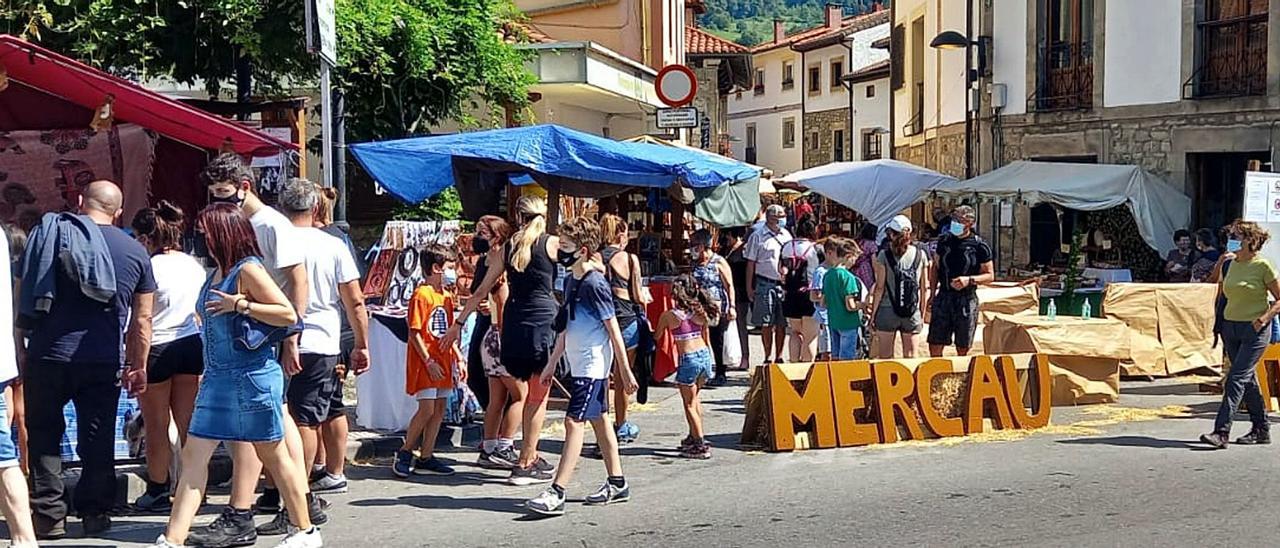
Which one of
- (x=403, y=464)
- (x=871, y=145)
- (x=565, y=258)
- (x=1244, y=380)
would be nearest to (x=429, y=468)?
(x=403, y=464)

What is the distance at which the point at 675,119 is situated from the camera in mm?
17094

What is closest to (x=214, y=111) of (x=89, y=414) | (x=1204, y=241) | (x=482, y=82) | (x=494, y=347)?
(x=482, y=82)

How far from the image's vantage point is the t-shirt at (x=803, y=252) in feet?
39.3

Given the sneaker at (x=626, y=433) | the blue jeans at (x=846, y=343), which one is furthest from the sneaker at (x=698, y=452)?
the blue jeans at (x=846, y=343)

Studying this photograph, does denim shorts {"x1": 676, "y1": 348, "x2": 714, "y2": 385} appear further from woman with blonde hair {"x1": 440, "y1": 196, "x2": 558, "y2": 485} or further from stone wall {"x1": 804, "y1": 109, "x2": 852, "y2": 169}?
stone wall {"x1": 804, "y1": 109, "x2": 852, "y2": 169}

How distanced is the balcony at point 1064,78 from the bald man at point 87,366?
1726 cm

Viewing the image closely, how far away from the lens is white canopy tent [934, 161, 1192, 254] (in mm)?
17562

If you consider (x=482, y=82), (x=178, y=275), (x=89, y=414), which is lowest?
(x=89, y=414)

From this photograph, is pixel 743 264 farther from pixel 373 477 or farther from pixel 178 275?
pixel 178 275

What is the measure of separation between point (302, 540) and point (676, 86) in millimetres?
12619

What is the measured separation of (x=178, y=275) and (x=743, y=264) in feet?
23.2

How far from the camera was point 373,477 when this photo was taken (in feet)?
26.7

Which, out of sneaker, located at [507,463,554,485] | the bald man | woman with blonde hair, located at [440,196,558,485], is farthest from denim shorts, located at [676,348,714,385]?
the bald man

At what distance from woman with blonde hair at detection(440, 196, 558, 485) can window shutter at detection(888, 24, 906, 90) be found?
937 inches
